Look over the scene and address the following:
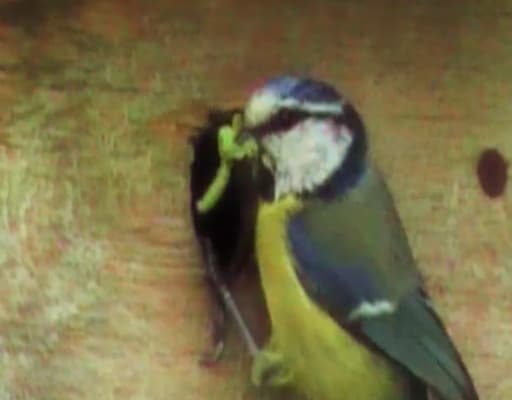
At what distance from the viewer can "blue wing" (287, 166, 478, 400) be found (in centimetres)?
201

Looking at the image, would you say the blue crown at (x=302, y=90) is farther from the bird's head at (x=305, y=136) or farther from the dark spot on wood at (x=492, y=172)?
the dark spot on wood at (x=492, y=172)

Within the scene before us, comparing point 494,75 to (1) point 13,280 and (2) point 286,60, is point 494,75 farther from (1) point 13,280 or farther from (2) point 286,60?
(1) point 13,280

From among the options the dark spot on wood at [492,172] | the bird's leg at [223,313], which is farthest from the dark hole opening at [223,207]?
the dark spot on wood at [492,172]

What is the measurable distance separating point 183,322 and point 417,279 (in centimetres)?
19

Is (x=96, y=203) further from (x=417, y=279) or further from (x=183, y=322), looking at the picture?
(x=417, y=279)

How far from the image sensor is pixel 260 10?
6.78 feet

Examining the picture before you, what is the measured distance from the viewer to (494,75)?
2105 millimetres

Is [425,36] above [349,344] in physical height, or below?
above

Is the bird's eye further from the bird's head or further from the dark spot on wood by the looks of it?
the dark spot on wood

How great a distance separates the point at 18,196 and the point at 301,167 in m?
0.22

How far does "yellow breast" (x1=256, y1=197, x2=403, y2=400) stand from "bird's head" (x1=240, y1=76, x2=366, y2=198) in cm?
3

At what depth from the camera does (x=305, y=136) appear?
2.02 metres

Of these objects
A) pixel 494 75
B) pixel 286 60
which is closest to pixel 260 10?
pixel 286 60

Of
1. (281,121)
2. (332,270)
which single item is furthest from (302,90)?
(332,270)
